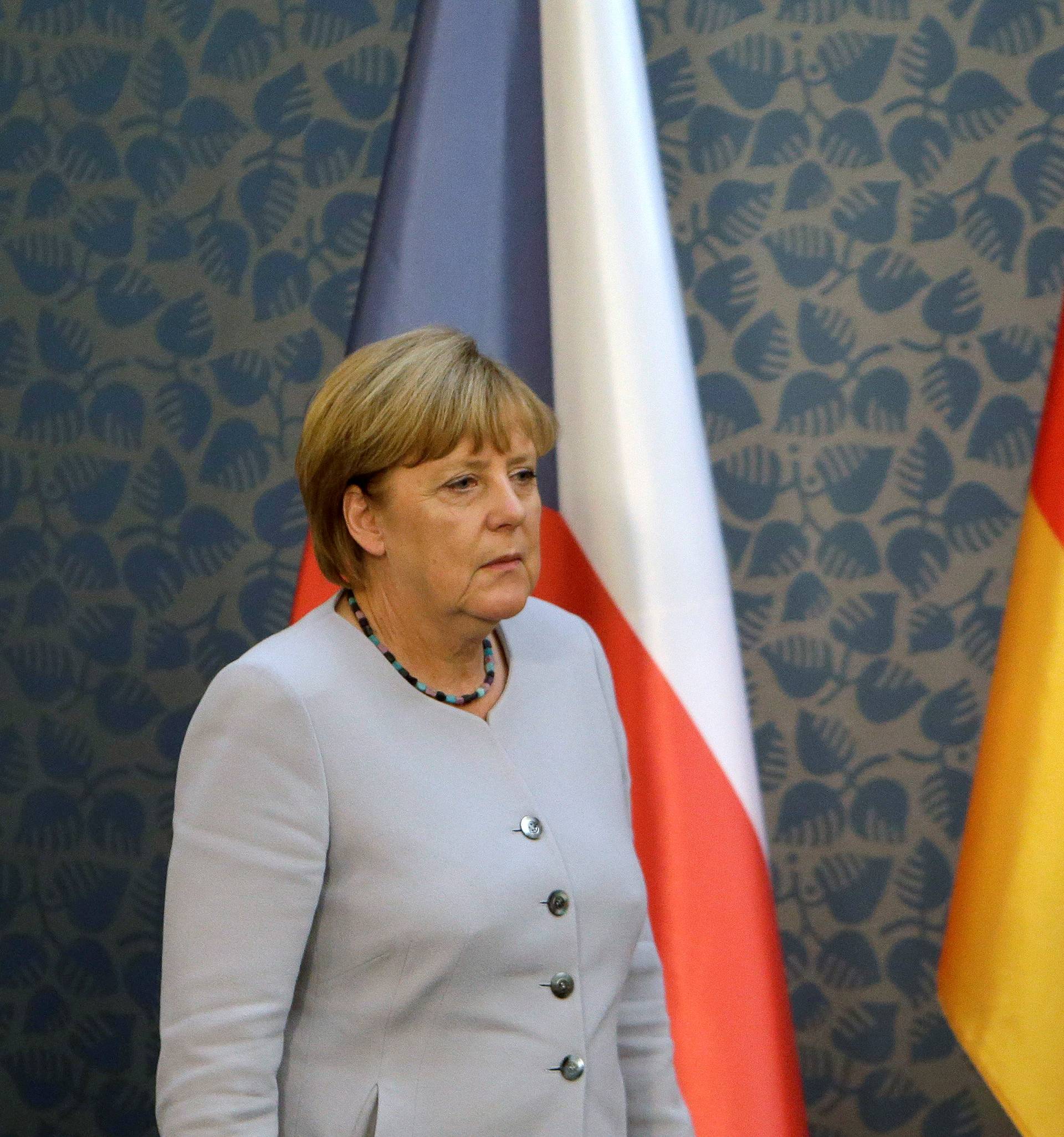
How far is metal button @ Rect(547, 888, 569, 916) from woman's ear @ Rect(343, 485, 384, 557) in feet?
1.05

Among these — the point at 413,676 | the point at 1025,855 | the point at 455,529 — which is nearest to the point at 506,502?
the point at 455,529

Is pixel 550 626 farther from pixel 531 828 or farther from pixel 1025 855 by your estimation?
pixel 1025 855

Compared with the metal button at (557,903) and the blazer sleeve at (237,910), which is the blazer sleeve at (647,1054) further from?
the blazer sleeve at (237,910)

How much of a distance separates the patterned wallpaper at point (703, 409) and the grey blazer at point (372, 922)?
3.39ft

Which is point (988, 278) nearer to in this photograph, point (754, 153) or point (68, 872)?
point (754, 153)

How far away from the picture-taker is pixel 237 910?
0.97 meters

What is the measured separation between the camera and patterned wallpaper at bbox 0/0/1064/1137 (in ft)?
6.55

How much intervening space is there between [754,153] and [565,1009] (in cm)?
143

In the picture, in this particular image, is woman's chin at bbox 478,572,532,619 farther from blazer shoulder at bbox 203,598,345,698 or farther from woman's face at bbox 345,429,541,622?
blazer shoulder at bbox 203,598,345,698

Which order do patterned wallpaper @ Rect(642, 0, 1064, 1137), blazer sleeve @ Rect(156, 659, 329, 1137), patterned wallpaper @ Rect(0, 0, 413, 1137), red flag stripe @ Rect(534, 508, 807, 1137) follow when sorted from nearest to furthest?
blazer sleeve @ Rect(156, 659, 329, 1137)
red flag stripe @ Rect(534, 508, 807, 1137)
patterned wallpaper @ Rect(642, 0, 1064, 1137)
patterned wallpaper @ Rect(0, 0, 413, 1137)

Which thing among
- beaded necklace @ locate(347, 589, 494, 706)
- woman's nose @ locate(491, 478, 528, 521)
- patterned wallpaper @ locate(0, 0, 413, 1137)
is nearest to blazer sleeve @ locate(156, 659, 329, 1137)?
beaded necklace @ locate(347, 589, 494, 706)

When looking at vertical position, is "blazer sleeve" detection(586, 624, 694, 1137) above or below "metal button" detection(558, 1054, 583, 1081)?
below

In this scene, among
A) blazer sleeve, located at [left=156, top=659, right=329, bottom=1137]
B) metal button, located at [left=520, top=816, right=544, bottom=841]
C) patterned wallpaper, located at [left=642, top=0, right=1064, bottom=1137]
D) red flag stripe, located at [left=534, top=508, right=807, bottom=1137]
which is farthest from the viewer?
patterned wallpaper, located at [left=642, top=0, right=1064, bottom=1137]

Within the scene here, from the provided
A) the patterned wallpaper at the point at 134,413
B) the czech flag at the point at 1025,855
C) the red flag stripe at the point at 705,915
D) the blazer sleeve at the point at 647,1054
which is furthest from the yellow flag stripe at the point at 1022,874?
the patterned wallpaper at the point at 134,413
